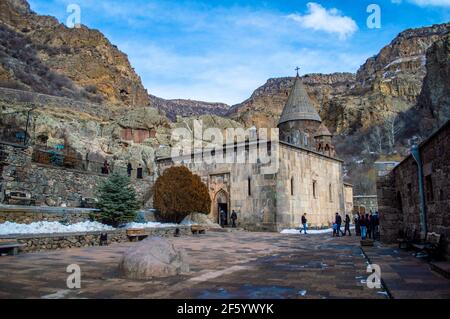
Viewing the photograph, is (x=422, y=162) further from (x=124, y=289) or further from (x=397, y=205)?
(x=124, y=289)

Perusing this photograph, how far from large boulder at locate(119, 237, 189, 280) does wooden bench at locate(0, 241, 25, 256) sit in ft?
15.7

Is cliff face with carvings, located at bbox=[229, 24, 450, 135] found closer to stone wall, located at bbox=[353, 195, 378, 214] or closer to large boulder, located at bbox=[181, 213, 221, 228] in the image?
stone wall, located at bbox=[353, 195, 378, 214]

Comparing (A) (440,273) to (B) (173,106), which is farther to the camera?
(B) (173,106)

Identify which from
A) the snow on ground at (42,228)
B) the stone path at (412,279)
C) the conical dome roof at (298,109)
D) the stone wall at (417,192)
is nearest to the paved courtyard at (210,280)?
the stone path at (412,279)

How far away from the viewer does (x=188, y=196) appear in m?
19.9

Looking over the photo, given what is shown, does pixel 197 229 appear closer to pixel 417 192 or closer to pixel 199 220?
pixel 199 220

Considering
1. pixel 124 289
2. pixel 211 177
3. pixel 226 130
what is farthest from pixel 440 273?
pixel 226 130

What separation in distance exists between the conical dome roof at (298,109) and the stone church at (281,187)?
192cm

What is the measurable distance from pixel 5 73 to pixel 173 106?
215 ft

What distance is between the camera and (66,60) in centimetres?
5434

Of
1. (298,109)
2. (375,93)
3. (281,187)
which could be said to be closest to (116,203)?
(281,187)

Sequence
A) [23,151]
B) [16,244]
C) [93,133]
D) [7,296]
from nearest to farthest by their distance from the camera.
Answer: [7,296] → [16,244] → [23,151] → [93,133]

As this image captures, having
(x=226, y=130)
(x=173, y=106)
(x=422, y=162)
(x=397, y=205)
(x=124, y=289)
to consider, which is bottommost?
(x=124, y=289)

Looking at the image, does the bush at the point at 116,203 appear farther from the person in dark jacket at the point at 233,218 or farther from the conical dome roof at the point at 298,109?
the conical dome roof at the point at 298,109
